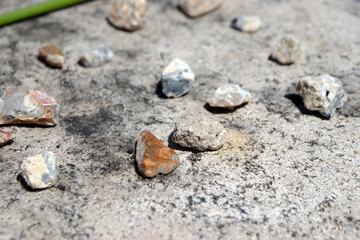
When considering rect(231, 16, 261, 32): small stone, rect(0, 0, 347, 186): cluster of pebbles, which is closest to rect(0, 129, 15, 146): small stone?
rect(0, 0, 347, 186): cluster of pebbles

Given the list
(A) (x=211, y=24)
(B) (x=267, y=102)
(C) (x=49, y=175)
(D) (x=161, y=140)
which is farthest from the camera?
(A) (x=211, y=24)

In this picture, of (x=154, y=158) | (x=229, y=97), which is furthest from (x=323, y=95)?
(x=154, y=158)

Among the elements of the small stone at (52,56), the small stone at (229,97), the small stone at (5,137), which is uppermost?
the small stone at (229,97)

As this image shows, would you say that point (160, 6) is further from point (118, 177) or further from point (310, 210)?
point (310, 210)

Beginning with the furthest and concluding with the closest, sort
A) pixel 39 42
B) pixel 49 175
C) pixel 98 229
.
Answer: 1. pixel 39 42
2. pixel 49 175
3. pixel 98 229

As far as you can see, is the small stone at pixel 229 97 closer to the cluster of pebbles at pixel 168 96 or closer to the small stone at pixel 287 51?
the cluster of pebbles at pixel 168 96

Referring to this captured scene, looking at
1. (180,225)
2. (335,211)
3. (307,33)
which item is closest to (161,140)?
(180,225)

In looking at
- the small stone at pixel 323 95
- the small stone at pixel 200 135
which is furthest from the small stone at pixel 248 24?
the small stone at pixel 200 135
